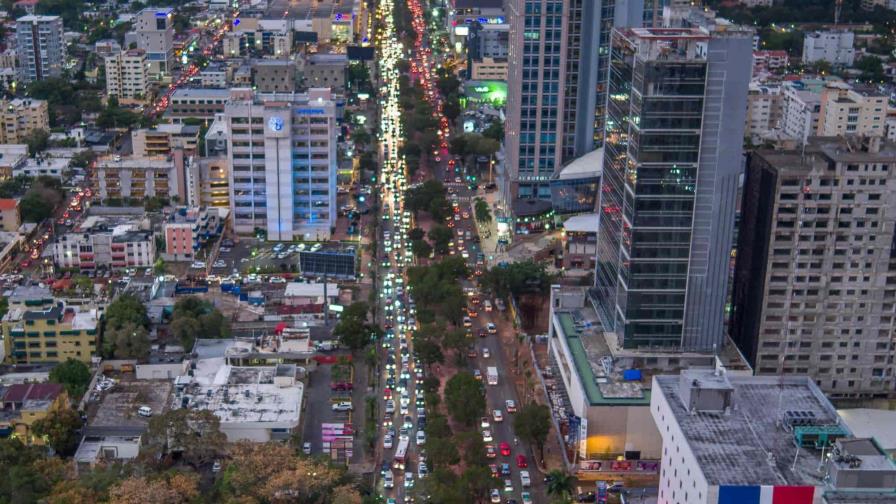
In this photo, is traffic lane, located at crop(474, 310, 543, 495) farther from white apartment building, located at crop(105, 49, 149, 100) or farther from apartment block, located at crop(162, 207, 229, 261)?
white apartment building, located at crop(105, 49, 149, 100)

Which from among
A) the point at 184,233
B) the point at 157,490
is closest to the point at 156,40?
the point at 184,233

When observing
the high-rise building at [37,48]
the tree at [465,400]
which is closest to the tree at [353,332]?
the tree at [465,400]

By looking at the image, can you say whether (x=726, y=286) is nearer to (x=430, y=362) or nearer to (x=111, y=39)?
(x=430, y=362)

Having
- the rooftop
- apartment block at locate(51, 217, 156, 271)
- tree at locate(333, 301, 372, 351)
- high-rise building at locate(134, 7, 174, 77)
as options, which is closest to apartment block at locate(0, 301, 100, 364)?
tree at locate(333, 301, 372, 351)

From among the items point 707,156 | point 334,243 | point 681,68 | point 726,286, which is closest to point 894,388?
point 726,286

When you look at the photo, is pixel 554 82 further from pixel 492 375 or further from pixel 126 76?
pixel 126 76
